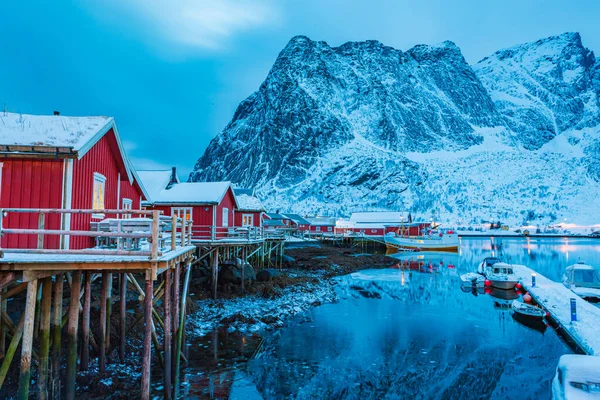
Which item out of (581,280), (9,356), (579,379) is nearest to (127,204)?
(9,356)

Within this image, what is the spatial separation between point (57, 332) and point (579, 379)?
1218cm

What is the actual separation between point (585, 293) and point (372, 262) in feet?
93.6

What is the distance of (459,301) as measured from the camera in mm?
28844

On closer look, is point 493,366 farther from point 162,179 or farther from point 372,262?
point 372,262

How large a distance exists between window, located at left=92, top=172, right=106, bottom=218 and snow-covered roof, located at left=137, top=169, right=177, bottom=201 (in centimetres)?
1318

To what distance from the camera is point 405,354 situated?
55.9ft

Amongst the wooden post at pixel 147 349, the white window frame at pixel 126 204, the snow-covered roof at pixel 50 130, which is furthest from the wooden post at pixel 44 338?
the white window frame at pixel 126 204

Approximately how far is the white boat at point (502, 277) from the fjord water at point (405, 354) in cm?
537

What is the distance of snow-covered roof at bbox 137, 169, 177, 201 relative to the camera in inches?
1100

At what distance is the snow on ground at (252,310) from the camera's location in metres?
19.0

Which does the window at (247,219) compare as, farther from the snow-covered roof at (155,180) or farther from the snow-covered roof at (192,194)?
the snow-covered roof at (155,180)

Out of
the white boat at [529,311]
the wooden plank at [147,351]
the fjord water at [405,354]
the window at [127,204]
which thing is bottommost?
the fjord water at [405,354]

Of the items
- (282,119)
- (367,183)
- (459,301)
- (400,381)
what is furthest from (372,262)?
(282,119)

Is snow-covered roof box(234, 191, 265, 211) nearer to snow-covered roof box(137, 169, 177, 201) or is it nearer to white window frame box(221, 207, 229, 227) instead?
white window frame box(221, 207, 229, 227)
